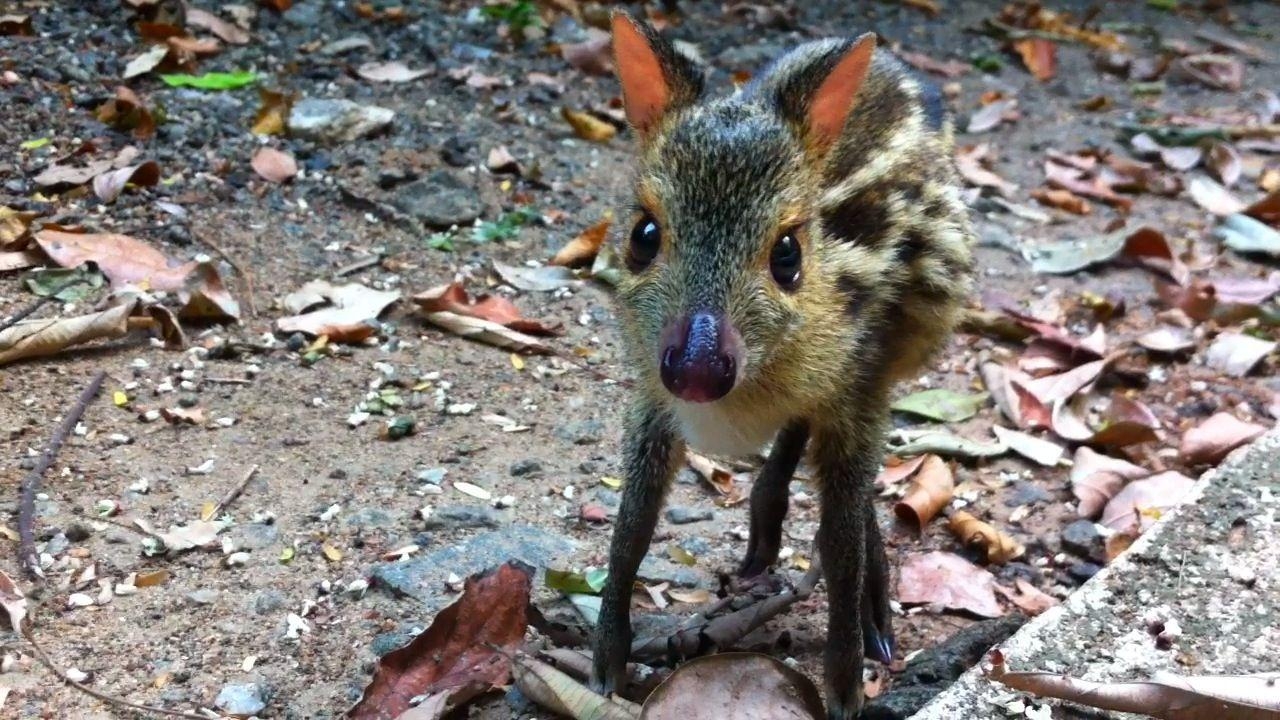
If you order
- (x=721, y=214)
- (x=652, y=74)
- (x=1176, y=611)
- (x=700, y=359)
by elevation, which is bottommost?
(x=1176, y=611)

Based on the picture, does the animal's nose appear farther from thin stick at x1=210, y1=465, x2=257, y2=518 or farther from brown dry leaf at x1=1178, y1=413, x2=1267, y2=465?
brown dry leaf at x1=1178, y1=413, x2=1267, y2=465

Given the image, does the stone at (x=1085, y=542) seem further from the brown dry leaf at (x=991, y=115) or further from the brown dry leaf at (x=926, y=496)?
the brown dry leaf at (x=991, y=115)

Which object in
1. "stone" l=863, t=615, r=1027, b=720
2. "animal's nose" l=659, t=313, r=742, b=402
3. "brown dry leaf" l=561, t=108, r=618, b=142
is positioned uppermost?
"animal's nose" l=659, t=313, r=742, b=402

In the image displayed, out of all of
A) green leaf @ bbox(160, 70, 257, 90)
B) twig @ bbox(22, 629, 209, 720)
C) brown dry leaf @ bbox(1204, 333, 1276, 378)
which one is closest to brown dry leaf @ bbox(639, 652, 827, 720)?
twig @ bbox(22, 629, 209, 720)

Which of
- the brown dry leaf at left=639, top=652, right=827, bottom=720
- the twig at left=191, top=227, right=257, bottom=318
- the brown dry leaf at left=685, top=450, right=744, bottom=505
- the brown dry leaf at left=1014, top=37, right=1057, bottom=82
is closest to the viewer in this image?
the brown dry leaf at left=639, top=652, right=827, bottom=720

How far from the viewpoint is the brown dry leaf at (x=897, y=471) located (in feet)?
16.0

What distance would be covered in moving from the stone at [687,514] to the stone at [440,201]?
7.07ft

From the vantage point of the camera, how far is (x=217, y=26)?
727 cm

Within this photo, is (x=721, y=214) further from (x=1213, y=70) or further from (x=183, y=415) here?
(x=1213, y=70)

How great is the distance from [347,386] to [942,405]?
2.35m

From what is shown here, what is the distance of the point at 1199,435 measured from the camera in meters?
4.92

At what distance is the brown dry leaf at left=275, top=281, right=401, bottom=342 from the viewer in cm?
519

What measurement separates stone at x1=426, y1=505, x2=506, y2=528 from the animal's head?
3.52 ft

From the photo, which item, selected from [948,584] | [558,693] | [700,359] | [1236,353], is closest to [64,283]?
[558,693]
